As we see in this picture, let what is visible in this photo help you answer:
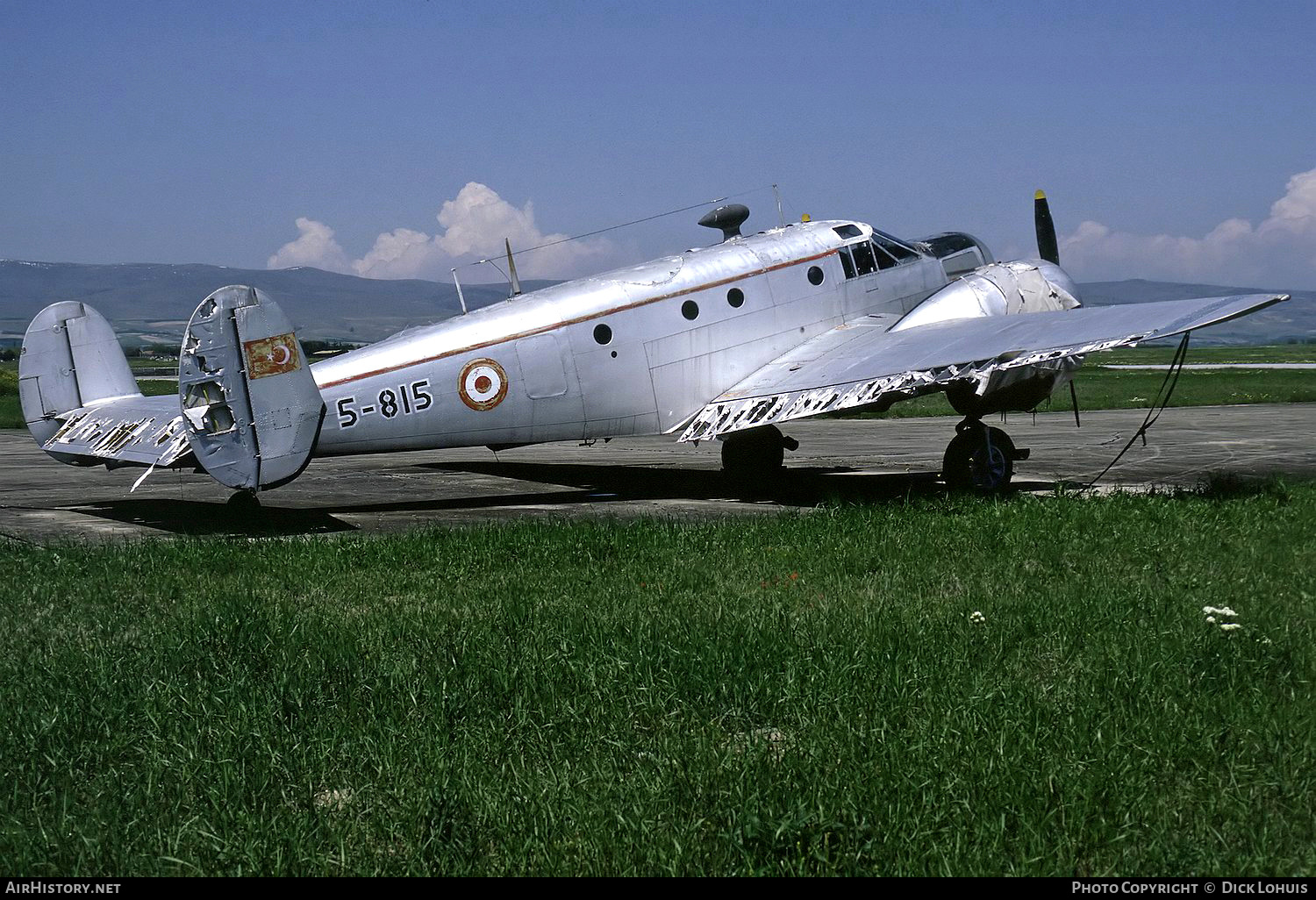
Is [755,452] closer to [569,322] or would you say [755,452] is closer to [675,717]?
[569,322]

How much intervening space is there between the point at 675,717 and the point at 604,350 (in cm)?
981

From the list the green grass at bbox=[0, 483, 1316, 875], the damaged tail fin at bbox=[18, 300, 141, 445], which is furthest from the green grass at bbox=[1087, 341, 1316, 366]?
the green grass at bbox=[0, 483, 1316, 875]

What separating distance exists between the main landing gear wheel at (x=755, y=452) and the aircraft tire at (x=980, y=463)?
3.11 m

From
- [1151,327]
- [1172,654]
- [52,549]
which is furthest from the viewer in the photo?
[1151,327]

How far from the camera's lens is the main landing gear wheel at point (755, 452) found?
1766 centimetres

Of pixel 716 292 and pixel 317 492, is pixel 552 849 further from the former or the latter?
pixel 317 492

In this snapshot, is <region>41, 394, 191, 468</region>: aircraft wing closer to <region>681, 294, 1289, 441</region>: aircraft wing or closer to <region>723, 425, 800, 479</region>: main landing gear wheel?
<region>681, 294, 1289, 441</region>: aircraft wing

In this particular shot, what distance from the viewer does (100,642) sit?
7.01 metres

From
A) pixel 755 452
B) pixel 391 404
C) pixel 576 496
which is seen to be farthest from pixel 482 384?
pixel 755 452

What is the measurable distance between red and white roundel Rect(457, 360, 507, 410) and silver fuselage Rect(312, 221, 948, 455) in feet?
0.05

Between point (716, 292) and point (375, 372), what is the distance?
4738 mm

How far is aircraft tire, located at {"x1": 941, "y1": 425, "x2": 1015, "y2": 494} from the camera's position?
15016 millimetres

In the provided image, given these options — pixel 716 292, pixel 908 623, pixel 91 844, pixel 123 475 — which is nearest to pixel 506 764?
pixel 91 844

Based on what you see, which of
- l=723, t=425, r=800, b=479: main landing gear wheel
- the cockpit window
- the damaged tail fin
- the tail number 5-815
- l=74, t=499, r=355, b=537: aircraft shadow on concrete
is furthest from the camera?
l=723, t=425, r=800, b=479: main landing gear wheel
